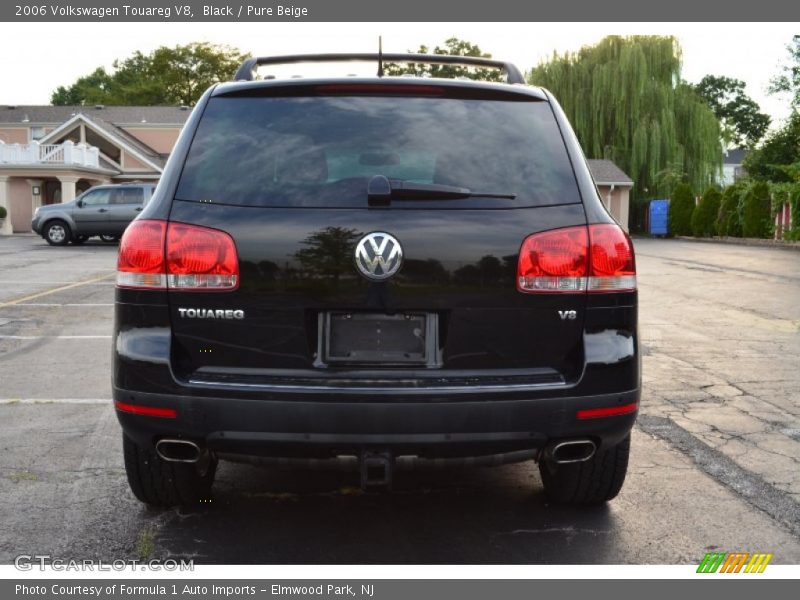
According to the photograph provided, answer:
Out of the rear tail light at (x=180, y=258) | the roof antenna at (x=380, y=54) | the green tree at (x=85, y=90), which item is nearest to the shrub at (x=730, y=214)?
the roof antenna at (x=380, y=54)

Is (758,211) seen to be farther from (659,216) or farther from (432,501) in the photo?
(432,501)

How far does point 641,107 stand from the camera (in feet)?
146

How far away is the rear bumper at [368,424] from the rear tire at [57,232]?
27.8 meters

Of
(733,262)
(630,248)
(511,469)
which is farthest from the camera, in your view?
(733,262)

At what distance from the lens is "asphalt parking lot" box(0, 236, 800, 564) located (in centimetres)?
345

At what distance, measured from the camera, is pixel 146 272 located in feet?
10.6

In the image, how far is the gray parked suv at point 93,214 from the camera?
94.8 ft

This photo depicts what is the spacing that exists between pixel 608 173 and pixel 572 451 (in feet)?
142

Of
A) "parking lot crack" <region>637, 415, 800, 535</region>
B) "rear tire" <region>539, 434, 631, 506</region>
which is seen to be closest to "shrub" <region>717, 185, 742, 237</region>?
"parking lot crack" <region>637, 415, 800, 535</region>

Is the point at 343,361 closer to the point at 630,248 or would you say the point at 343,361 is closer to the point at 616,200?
the point at 630,248

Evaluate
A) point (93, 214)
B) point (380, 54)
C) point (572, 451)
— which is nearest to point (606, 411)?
point (572, 451)

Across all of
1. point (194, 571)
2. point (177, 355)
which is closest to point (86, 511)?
point (194, 571)
